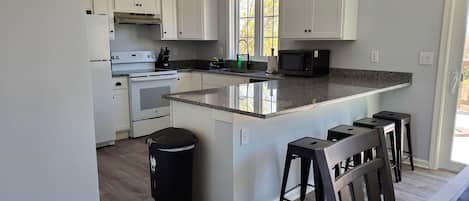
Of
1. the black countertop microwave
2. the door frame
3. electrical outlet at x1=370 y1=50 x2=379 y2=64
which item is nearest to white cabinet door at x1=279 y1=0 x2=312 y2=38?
the black countertop microwave

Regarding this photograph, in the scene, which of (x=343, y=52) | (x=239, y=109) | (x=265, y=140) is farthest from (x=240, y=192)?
(x=343, y=52)

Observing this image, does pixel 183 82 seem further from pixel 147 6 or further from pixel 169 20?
pixel 147 6

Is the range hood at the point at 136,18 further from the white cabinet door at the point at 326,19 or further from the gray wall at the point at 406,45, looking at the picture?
the gray wall at the point at 406,45

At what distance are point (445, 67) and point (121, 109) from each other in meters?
3.58

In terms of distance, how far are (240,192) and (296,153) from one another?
454 millimetres

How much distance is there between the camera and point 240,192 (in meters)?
2.34

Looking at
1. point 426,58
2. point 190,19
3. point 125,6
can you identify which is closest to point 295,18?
point 426,58

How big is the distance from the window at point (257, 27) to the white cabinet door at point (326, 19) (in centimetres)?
110

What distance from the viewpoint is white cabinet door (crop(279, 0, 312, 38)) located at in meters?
3.73

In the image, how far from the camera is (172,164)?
7.60 ft

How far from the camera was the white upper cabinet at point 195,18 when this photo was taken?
16.5ft

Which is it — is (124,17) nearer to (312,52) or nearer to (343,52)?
(312,52)

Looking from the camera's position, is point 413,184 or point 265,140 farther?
point 413,184

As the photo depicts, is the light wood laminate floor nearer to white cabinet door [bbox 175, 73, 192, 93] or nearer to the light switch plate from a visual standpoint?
the light switch plate
